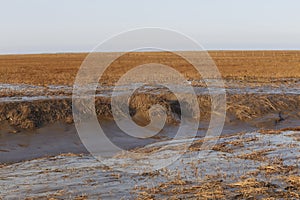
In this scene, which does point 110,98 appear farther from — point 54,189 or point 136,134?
point 54,189

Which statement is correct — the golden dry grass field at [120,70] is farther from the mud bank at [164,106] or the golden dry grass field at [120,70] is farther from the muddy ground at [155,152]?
the mud bank at [164,106]

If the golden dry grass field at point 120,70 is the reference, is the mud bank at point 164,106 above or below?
below

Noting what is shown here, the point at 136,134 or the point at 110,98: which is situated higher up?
the point at 110,98

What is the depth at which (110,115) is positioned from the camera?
18.1 m

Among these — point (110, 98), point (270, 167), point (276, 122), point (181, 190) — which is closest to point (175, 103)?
point (110, 98)

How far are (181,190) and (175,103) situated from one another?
1145 cm

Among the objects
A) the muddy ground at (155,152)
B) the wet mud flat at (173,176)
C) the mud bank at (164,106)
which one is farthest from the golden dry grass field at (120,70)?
the wet mud flat at (173,176)

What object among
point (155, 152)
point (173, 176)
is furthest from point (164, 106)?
point (173, 176)

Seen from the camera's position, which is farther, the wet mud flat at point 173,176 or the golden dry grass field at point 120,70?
the golden dry grass field at point 120,70

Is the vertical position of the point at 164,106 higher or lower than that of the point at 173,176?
higher

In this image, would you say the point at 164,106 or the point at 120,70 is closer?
the point at 164,106

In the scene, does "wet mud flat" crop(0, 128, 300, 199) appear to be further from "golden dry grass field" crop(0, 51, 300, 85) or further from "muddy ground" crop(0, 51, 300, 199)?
"golden dry grass field" crop(0, 51, 300, 85)

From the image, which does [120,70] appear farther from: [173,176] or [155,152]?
[173,176]

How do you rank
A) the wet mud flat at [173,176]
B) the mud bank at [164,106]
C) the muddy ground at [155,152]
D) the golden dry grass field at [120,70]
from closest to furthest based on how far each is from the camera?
the wet mud flat at [173,176] < the muddy ground at [155,152] < the mud bank at [164,106] < the golden dry grass field at [120,70]
